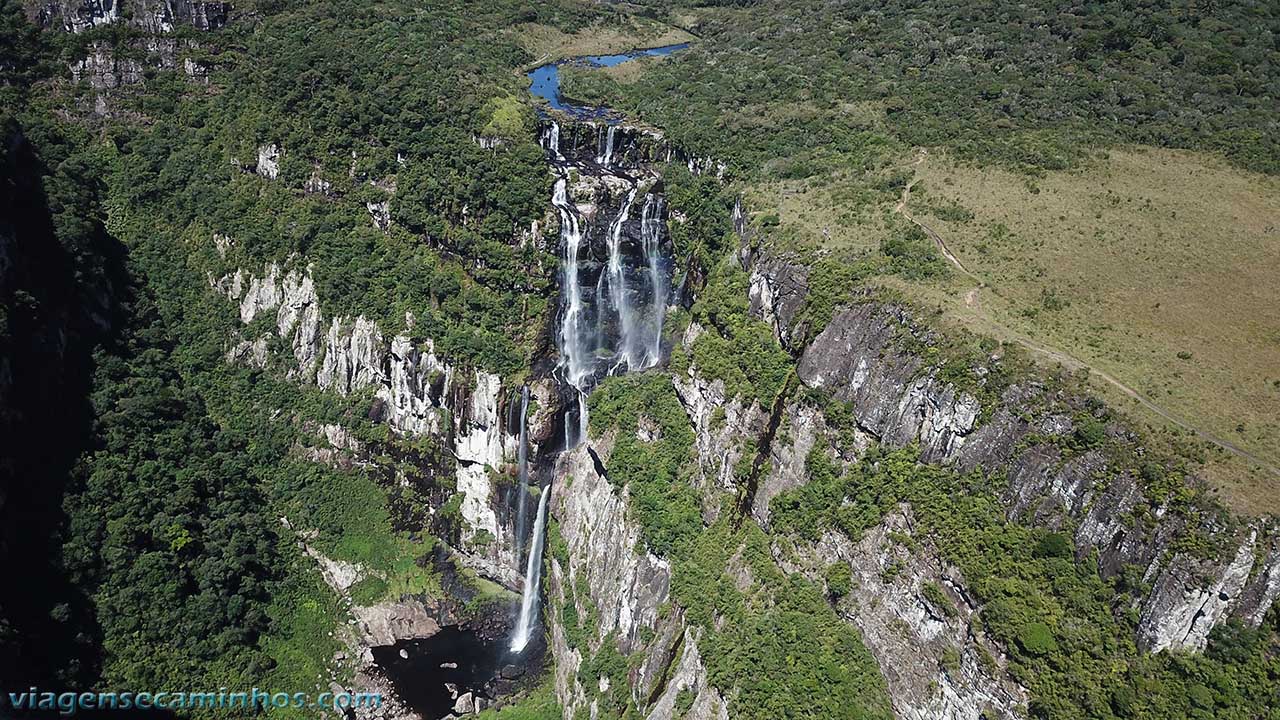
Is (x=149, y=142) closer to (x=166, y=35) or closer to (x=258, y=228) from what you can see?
(x=166, y=35)

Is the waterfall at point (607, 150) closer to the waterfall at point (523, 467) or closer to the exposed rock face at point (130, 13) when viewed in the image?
the waterfall at point (523, 467)

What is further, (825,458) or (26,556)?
(26,556)

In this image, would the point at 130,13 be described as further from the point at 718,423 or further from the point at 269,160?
the point at 718,423

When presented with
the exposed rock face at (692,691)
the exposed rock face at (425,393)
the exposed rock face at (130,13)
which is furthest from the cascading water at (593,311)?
the exposed rock face at (130,13)

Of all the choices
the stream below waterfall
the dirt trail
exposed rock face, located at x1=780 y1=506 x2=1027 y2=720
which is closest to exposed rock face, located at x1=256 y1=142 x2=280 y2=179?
the stream below waterfall

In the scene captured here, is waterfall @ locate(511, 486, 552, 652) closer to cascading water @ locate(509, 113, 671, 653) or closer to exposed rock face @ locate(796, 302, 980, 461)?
cascading water @ locate(509, 113, 671, 653)

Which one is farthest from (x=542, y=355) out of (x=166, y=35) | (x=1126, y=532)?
(x=166, y=35)
